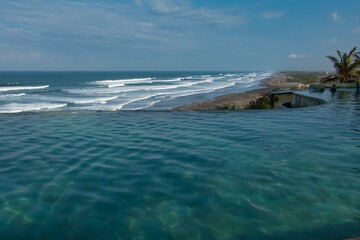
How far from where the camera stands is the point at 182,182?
6.54m

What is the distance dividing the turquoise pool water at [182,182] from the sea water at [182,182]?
0.02m

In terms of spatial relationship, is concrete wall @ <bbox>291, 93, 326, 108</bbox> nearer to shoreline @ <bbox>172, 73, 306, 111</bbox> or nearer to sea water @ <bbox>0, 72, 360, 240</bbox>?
shoreline @ <bbox>172, 73, 306, 111</bbox>

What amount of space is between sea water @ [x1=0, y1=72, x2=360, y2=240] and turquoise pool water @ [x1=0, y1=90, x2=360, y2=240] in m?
0.02

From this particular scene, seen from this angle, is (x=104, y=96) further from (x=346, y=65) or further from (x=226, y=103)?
(x=346, y=65)

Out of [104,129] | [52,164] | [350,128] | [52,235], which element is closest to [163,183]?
[52,235]

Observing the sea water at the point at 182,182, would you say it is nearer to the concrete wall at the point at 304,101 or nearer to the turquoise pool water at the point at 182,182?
the turquoise pool water at the point at 182,182

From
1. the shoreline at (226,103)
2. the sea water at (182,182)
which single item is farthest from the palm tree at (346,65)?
the sea water at (182,182)

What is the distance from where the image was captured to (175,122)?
13.0 meters

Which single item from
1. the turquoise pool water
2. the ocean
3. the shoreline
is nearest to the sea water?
the turquoise pool water

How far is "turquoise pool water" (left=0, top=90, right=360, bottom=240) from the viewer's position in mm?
4953

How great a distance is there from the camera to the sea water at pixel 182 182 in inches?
195

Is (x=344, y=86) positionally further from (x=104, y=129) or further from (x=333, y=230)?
(x=333, y=230)

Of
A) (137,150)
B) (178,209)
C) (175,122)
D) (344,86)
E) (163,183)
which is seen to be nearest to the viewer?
(178,209)

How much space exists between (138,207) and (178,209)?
0.66 meters
